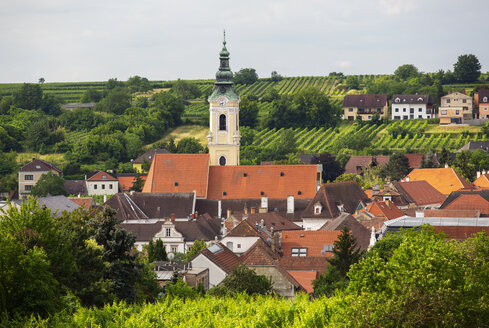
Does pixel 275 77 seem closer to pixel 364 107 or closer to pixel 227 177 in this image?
pixel 364 107

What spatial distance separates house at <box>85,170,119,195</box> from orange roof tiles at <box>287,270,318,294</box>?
58.7 m

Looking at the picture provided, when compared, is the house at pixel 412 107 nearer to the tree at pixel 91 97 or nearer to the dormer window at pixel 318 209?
the tree at pixel 91 97

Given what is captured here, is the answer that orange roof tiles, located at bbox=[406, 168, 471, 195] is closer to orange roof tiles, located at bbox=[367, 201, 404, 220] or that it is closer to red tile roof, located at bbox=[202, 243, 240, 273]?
orange roof tiles, located at bbox=[367, 201, 404, 220]

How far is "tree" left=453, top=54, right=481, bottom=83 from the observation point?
168250mm

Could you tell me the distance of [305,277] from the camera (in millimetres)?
59281

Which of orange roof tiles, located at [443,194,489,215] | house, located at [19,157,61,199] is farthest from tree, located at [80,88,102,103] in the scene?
orange roof tiles, located at [443,194,489,215]

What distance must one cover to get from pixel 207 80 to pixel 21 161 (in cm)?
7175

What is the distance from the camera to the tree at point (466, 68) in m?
168

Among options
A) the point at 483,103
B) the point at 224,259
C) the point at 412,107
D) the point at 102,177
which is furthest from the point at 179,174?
the point at 483,103

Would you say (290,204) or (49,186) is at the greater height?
(290,204)

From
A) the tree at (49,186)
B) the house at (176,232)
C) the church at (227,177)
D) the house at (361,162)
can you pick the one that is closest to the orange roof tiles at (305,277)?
the house at (176,232)

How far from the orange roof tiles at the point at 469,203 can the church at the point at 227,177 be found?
1191 cm

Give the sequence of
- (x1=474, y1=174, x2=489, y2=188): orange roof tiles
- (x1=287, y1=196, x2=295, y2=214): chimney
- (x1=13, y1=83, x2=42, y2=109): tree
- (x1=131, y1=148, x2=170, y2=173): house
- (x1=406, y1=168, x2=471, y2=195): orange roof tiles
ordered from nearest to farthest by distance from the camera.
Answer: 1. (x1=287, y1=196, x2=295, y2=214): chimney
2. (x1=406, y1=168, x2=471, y2=195): orange roof tiles
3. (x1=474, y1=174, x2=489, y2=188): orange roof tiles
4. (x1=131, y1=148, x2=170, y2=173): house
5. (x1=13, y1=83, x2=42, y2=109): tree

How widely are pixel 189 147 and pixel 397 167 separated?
29.1m
